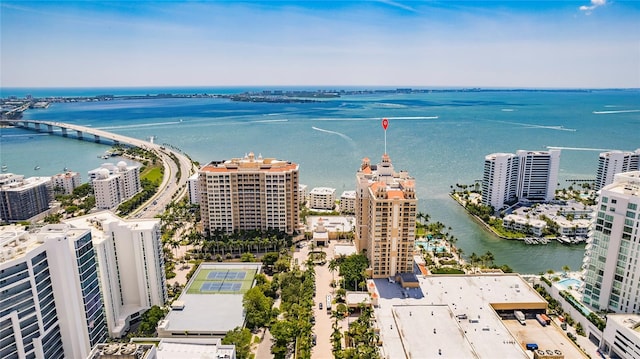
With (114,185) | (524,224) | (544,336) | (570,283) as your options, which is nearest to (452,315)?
(544,336)

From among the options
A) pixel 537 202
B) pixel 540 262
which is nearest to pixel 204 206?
pixel 540 262

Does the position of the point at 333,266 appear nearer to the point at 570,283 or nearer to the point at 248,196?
the point at 248,196

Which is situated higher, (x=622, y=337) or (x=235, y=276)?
(x=622, y=337)

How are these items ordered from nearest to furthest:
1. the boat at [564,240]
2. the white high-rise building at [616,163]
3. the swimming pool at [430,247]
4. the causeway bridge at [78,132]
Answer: the swimming pool at [430,247] → the boat at [564,240] → the white high-rise building at [616,163] → the causeway bridge at [78,132]

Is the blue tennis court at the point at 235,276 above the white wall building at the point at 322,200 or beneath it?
beneath

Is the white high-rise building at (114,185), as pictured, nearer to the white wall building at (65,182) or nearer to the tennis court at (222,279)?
the white wall building at (65,182)

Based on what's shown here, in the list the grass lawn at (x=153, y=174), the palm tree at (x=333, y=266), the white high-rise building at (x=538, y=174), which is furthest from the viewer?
the grass lawn at (x=153, y=174)

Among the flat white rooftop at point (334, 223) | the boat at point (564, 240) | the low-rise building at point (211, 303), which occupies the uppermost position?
the flat white rooftop at point (334, 223)

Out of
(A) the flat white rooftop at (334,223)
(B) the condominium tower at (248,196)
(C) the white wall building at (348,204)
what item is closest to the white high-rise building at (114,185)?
(B) the condominium tower at (248,196)
